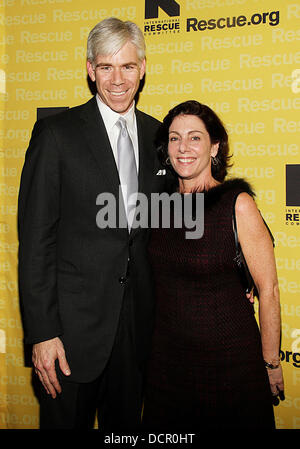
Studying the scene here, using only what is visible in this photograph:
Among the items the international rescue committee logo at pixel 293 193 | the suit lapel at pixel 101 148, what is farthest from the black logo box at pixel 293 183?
the suit lapel at pixel 101 148

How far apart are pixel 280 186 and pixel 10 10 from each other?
1948 millimetres

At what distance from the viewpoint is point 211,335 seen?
1700 mm

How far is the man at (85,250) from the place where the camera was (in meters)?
1.67

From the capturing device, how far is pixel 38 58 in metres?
2.55

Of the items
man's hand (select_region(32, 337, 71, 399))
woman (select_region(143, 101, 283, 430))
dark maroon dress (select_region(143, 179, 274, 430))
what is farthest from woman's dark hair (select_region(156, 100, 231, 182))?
man's hand (select_region(32, 337, 71, 399))

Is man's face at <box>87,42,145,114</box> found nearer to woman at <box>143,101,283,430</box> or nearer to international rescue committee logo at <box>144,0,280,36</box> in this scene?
woman at <box>143,101,283,430</box>

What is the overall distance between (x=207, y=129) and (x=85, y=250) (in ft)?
2.53

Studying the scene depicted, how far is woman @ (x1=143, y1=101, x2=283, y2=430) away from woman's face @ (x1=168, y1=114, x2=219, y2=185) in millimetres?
12

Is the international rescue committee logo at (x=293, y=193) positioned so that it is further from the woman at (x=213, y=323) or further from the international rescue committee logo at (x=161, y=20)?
the international rescue committee logo at (x=161, y=20)

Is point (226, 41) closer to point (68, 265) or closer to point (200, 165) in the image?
point (200, 165)

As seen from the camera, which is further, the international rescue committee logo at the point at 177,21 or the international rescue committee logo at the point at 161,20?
the international rescue committee logo at the point at 161,20

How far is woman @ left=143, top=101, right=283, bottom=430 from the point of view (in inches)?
67.1

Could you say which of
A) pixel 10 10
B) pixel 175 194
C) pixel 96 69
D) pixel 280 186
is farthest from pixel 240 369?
pixel 10 10

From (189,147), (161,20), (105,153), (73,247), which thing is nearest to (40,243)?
(73,247)
